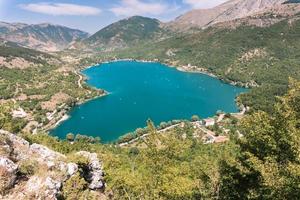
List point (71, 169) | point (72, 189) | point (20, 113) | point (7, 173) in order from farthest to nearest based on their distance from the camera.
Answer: point (20, 113) < point (71, 169) < point (72, 189) < point (7, 173)

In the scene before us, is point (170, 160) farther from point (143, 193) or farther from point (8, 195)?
point (8, 195)

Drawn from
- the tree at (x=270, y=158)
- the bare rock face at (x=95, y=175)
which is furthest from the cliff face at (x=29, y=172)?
the tree at (x=270, y=158)

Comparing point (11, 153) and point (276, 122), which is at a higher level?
point (276, 122)

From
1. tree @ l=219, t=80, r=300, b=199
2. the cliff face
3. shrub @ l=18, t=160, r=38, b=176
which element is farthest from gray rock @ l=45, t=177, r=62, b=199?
tree @ l=219, t=80, r=300, b=199

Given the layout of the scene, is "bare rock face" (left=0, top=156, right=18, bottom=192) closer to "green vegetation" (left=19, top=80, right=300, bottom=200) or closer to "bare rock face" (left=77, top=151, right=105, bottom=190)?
"green vegetation" (left=19, top=80, right=300, bottom=200)

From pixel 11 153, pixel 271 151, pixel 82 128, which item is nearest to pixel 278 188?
pixel 271 151

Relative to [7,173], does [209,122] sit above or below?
below

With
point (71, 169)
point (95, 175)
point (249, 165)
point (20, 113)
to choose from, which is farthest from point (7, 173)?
point (20, 113)

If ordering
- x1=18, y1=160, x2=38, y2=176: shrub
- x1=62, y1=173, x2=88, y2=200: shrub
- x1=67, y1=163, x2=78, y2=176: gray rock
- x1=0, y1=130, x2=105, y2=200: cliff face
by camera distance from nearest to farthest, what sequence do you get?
1. x1=0, y1=130, x2=105, y2=200: cliff face
2. x1=62, y1=173, x2=88, y2=200: shrub
3. x1=18, y1=160, x2=38, y2=176: shrub
4. x1=67, y1=163, x2=78, y2=176: gray rock

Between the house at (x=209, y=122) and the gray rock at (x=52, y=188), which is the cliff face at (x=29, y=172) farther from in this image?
the house at (x=209, y=122)

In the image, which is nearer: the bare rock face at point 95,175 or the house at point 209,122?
the bare rock face at point 95,175

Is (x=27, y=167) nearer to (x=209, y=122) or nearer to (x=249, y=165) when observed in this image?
(x=249, y=165)
